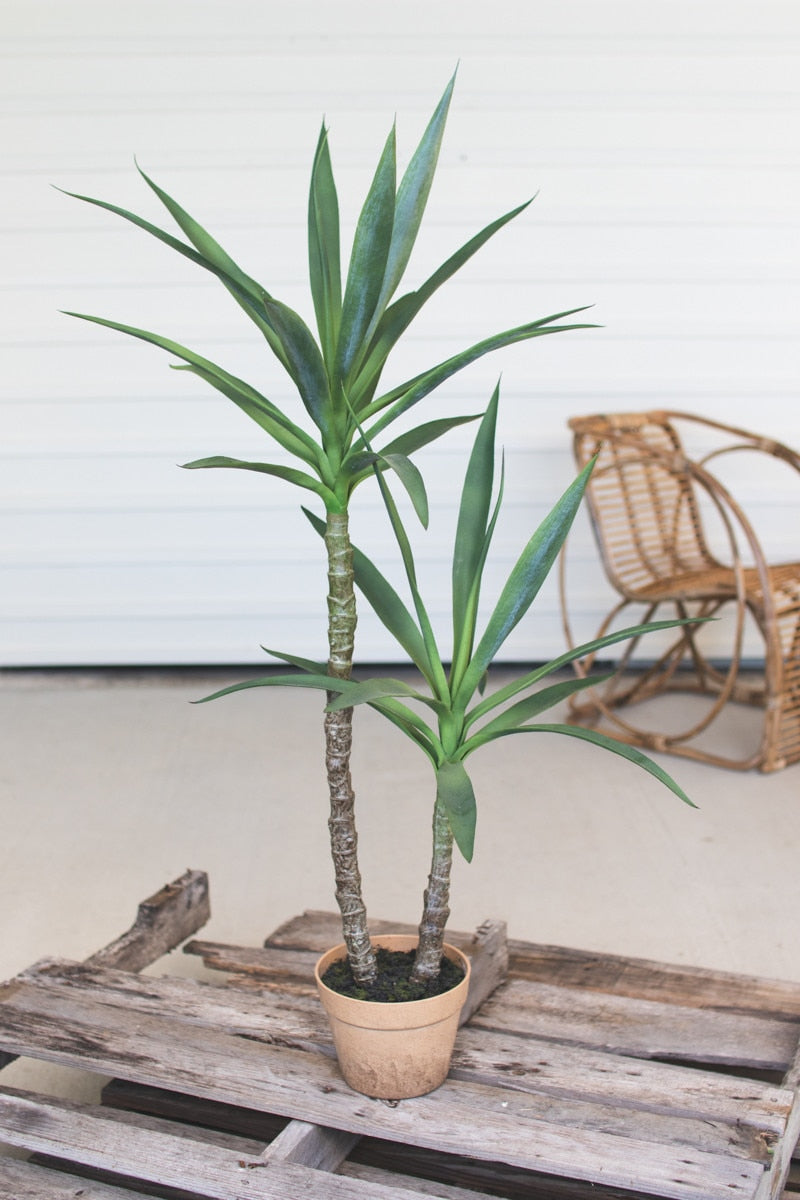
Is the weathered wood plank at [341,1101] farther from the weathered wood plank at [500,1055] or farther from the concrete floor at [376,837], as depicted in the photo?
the concrete floor at [376,837]

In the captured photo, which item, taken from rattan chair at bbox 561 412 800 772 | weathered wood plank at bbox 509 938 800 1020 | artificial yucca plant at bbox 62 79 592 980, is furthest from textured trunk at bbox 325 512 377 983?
rattan chair at bbox 561 412 800 772

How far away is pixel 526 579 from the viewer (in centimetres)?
138

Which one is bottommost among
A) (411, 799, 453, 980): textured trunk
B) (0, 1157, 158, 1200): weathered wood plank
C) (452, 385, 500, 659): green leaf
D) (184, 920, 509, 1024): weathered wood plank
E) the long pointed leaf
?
(0, 1157, 158, 1200): weathered wood plank

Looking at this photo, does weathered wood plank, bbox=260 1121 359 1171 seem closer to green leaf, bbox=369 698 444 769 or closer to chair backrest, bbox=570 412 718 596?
green leaf, bbox=369 698 444 769

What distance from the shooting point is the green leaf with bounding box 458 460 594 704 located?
1.36 meters

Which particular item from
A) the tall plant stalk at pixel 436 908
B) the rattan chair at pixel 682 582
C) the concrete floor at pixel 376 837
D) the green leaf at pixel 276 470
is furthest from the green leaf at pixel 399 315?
the rattan chair at pixel 682 582

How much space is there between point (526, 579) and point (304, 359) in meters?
0.34

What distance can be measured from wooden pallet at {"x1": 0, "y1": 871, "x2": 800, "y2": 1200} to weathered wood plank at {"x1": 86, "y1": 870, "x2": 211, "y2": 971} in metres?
0.01

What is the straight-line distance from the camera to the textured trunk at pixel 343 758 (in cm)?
139

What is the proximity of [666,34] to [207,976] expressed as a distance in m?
3.10

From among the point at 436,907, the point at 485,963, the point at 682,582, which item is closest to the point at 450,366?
the point at 436,907

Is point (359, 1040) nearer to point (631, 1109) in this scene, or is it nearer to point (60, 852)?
point (631, 1109)

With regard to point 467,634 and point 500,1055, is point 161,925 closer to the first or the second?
point 500,1055

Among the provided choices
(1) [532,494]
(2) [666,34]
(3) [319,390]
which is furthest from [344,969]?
(2) [666,34]
